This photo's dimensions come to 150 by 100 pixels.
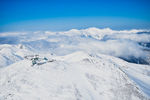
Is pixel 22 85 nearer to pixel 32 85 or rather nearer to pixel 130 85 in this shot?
pixel 32 85

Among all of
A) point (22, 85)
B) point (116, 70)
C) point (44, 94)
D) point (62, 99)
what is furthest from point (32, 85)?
point (116, 70)

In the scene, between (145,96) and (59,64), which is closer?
(145,96)

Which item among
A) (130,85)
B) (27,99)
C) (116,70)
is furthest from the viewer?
(116,70)

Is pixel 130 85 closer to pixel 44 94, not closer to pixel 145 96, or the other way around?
pixel 145 96

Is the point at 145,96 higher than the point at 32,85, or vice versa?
the point at 32,85

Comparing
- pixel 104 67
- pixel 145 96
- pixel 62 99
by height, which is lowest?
pixel 145 96

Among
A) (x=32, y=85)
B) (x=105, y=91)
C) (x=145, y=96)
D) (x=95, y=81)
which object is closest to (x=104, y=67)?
(x=95, y=81)

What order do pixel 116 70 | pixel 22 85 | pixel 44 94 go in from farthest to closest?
1. pixel 116 70
2. pixel 22 85
3. pixel 44 94
